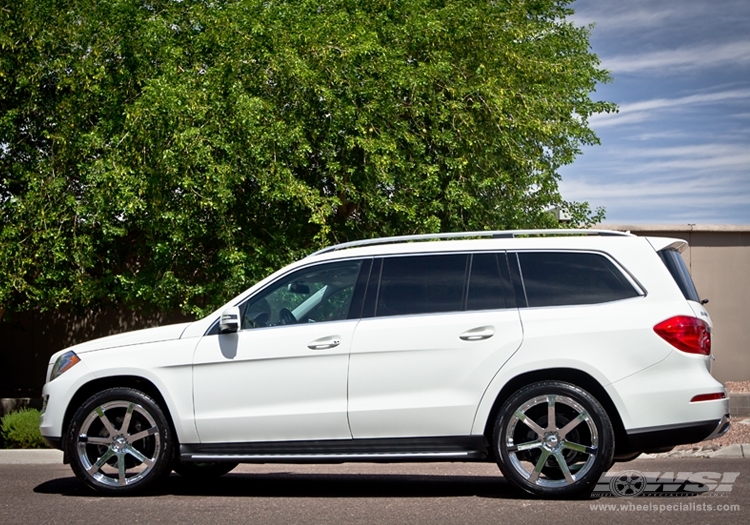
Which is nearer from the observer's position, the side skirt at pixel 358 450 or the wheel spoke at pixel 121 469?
the side skirt at pixel 358 450

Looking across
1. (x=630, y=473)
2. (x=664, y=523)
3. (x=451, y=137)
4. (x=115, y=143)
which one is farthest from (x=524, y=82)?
(x=664, y=523)

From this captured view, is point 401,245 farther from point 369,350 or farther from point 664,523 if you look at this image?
point 664,523

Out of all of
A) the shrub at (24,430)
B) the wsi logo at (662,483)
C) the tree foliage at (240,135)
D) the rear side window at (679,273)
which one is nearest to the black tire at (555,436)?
the wsi logo at (662,483)

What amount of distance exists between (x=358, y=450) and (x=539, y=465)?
54.7 inches

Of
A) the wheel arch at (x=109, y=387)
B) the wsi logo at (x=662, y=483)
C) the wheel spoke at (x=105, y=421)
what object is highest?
the wheel arch at (x=109, y=387)

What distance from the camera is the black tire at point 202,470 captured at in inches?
347

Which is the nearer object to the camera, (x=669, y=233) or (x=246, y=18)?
(x=246, y=18)

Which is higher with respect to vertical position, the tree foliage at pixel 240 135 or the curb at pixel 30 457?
the tree foliage at pixel 240 135

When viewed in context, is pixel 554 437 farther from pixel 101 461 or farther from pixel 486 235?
pixel 101 461

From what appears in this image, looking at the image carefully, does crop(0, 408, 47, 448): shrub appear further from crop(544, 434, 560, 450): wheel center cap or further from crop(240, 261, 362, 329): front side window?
crop(544, 434, 560, 450): wheel center cap

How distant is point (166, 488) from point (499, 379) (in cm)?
331

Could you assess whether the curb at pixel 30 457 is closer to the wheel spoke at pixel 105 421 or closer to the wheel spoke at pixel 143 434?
the wheel spoke at pixel 105 421

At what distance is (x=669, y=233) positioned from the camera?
17.5 meters

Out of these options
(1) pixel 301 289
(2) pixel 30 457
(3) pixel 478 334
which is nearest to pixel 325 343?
(1) pixel 301 289
